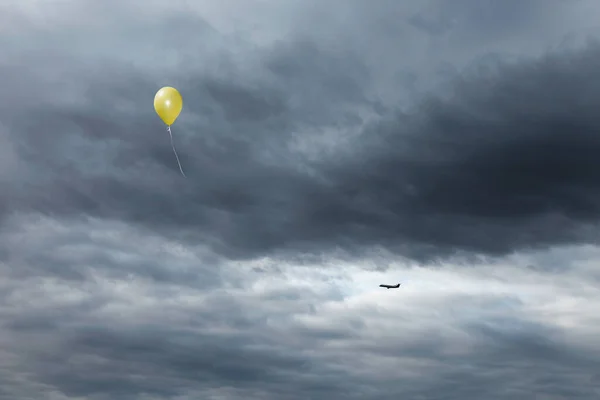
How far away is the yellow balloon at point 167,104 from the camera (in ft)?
427

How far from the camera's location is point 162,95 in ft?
428

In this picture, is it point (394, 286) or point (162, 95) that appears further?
point (394, 286)

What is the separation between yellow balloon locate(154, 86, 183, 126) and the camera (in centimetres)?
13012

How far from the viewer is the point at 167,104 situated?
130125 millimetres

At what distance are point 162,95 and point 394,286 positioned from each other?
86.4m

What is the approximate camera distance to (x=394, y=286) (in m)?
194
